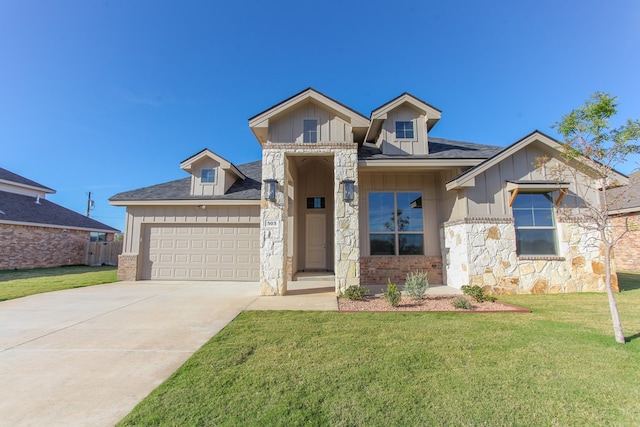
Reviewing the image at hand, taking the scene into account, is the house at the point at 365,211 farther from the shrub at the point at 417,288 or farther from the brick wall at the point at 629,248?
the brick wall at the point at 629,248

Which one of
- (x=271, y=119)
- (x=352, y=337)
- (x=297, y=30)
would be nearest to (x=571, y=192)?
(x=352, y=337)

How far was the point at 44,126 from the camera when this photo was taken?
15.7m

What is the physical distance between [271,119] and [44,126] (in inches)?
639

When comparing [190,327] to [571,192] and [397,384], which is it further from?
[571,192]

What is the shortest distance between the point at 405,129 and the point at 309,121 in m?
3.39

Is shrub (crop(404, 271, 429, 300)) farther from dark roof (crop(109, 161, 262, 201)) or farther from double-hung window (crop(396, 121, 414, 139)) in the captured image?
dark roof (crop(109, 161, 262, 201))

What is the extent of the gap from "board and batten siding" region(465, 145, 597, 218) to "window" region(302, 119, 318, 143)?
5.01 meters

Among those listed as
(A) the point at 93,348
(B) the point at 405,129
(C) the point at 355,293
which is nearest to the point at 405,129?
(B) the point at 405,129

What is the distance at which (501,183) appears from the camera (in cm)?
843

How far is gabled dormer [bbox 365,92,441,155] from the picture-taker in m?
9.27

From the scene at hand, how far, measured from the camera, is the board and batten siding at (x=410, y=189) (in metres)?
9.77

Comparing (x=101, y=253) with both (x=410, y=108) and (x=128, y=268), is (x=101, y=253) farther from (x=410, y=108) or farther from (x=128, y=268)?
(x=410, y=108)

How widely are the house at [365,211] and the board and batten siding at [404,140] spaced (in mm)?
35

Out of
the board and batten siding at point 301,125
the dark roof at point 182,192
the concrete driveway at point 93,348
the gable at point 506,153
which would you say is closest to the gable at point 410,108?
the board and batten siding at point 301,125
